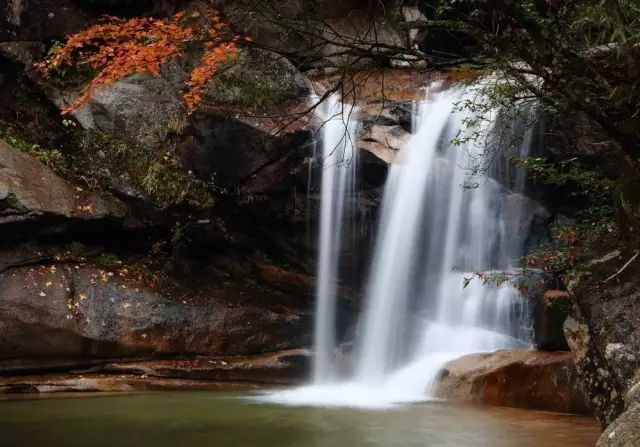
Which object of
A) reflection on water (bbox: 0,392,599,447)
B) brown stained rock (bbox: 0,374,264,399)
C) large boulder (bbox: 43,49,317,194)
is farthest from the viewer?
large boulder (bbox: 43,49,317,194)

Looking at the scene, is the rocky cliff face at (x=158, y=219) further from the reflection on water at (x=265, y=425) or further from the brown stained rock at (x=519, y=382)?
the reflection on water at (x=265, y=425)

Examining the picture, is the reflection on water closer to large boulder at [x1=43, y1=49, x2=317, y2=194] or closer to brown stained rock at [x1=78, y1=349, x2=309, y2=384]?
brown stained rock at [x1=78, y1=349, x2=309, y2=384]

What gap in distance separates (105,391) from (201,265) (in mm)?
2778

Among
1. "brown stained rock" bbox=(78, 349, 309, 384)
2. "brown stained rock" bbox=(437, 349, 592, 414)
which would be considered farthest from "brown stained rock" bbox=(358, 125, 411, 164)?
"brown stained rock" bbox=(437, 349, 592, 414)

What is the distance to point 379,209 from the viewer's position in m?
9.58

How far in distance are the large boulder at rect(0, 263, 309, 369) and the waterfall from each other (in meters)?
0.34

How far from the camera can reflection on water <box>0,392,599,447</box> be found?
5.39 metres

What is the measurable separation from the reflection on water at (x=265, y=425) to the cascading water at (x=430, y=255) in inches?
69.0

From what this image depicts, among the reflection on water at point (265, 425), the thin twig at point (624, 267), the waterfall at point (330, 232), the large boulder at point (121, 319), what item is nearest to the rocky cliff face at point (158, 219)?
the large boulder at point (121, 319)

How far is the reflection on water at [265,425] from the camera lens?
17.7ft

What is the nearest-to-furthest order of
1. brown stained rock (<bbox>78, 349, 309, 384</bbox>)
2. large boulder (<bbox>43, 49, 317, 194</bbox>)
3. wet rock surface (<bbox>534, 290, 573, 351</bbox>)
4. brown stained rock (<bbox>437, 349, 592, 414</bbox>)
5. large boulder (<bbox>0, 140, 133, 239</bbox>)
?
brown stained rock (<bbox>437, 349, 592, 414</bbox>)
wet rock surface (<bbox>534, 290, 573, 351</bbox>)
large boulder (<bbox>0, 140, 133, 239</bbox>)
brown stained rock (<bbox>78, 349, 309, 384</bbox>)
large boulder (<bbox>43, 49, 317, 194</bbox>)

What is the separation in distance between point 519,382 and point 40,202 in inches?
268

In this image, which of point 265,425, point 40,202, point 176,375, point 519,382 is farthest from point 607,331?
point 40,202

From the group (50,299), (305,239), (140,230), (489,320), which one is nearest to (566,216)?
(489,320)
